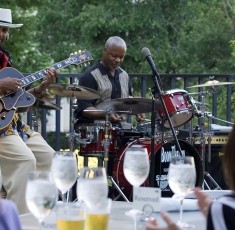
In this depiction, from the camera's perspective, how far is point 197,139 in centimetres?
666

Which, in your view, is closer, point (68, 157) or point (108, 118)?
point (68, 157)

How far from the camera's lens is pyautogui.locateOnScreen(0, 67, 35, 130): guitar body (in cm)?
490

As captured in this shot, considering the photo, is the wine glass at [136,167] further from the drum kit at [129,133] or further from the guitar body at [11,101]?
the drum kit at [129,133]

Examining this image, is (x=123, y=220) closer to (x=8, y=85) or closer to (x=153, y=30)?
(x=8, y=85)

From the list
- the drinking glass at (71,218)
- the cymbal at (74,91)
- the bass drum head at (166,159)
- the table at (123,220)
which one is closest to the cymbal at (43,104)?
the cymbal at (74,91)

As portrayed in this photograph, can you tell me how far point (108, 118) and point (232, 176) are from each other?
155 inches

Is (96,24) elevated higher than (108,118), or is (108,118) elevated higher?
(96,24)

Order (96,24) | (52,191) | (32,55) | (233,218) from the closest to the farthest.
→ (233,218)
(52,191)
(32,55)
(96,24)

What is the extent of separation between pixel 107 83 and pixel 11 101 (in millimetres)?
1292

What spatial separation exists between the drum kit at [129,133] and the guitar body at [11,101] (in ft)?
1.64

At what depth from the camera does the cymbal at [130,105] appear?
225 inches

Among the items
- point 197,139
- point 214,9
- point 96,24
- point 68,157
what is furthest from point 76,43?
point 68,157

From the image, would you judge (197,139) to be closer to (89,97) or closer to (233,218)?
(89,97)

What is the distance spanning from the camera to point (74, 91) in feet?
18.7
